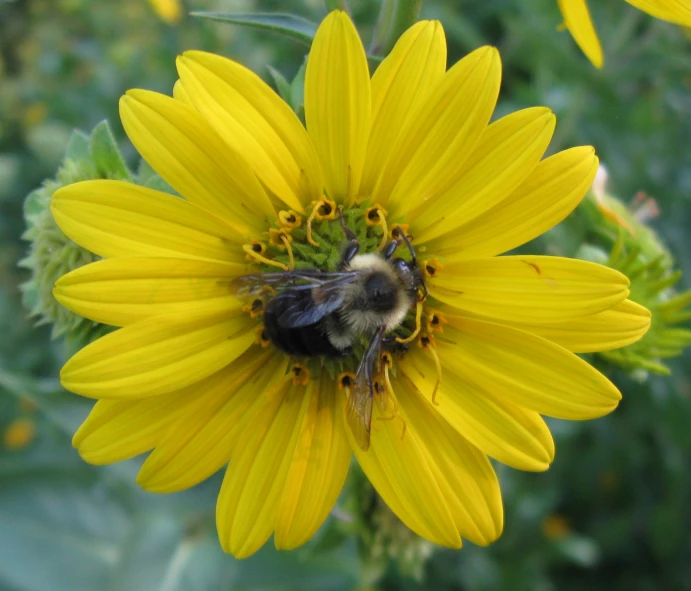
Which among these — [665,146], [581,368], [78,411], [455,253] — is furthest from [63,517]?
[665,146]

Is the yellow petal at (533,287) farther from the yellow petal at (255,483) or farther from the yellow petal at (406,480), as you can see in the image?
the yellow petal at (255,483)

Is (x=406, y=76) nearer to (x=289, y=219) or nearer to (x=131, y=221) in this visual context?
(x=289, y=219)

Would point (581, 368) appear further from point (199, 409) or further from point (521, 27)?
point (521, 27)

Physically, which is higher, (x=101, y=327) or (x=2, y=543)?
(x=101, y=327)

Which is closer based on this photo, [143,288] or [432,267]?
[143,288]

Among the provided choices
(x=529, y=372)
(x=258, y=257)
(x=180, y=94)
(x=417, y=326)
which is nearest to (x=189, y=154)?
(x=180, y=94)

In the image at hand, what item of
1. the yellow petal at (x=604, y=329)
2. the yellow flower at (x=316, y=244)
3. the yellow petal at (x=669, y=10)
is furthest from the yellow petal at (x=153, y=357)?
the yellow petal at (x=669, y=10)
